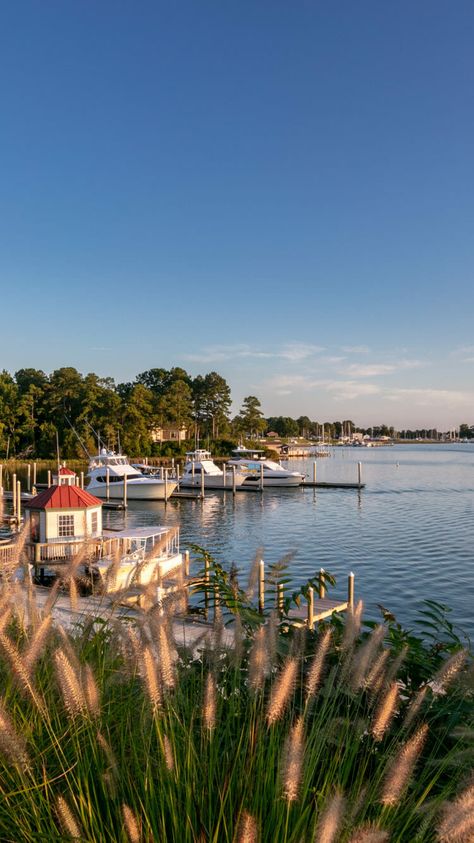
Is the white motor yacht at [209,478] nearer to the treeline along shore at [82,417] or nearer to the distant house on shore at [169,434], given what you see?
the treeline along shore at [82,417]

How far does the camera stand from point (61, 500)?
2203 cm

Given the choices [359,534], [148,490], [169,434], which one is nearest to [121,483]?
[148,490]

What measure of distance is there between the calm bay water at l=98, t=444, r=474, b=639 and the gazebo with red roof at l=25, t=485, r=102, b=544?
6458 mm

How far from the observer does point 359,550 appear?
29.1 m

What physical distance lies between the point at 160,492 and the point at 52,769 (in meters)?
50.8

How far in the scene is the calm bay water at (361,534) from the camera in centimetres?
2154

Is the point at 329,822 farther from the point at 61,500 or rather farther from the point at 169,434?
the point at 169,434

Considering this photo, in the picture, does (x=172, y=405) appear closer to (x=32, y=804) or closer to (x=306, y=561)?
(x=306, y=561)

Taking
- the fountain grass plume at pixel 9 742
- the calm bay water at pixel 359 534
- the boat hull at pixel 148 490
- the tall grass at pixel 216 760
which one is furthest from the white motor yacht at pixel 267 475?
the fountain grass plume at pixel 9 742

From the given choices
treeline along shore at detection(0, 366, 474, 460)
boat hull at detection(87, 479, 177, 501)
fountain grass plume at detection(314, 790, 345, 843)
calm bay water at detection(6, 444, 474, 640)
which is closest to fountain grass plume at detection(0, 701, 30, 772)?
fountain grass plume at detection(314, 790, 345, 843)

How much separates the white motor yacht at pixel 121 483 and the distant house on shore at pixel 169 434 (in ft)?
152

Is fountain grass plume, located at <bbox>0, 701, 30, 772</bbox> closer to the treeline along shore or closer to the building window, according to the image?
the building window

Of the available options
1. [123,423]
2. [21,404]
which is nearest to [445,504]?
[123,423]

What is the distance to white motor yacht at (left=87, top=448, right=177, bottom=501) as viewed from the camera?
52.6 metres
